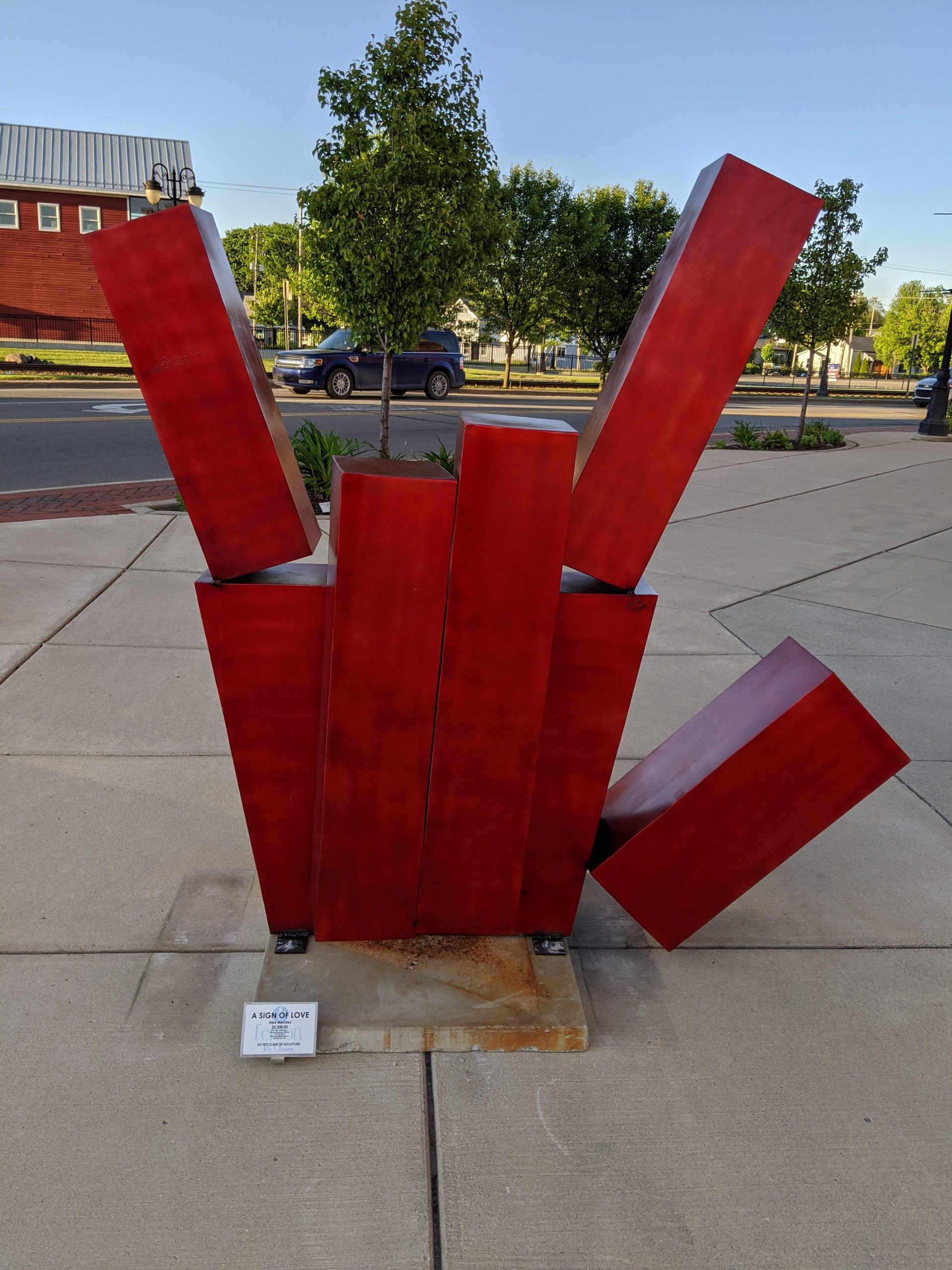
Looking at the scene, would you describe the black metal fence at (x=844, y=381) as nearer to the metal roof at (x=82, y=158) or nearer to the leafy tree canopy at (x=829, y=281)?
the leafy tree canopy at (x=829, y=281)

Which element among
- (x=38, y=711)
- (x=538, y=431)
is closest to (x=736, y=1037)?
(x=538, y=431)

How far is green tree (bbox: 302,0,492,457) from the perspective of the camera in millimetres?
9234

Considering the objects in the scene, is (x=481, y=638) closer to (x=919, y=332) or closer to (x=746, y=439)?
(x=746, y=439)

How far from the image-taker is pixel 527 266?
31781 mm

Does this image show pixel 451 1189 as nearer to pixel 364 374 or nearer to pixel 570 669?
pixel 570 669

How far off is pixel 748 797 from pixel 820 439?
15.8 m

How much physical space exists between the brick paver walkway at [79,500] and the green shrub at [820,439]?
10960 mm

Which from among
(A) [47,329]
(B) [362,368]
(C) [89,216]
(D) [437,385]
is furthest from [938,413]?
(C) [89,216]

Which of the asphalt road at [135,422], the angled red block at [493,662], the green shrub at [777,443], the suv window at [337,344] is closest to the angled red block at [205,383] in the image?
the angled red block at [493,662]

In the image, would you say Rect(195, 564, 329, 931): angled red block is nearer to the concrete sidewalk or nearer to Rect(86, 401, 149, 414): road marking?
the concrete sidewalk

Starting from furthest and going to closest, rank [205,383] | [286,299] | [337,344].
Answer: [286,299], [337,344], [205,383]

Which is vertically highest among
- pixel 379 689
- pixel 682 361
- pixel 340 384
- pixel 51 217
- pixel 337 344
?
pixel 51 217

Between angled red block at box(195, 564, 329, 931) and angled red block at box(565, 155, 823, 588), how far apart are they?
65 cm

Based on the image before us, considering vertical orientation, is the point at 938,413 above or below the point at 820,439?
above
